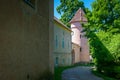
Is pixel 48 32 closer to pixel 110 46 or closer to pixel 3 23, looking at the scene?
pixel 3 23

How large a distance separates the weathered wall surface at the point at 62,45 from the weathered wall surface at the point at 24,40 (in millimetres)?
17423

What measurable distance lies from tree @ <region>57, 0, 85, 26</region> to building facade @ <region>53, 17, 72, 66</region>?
12.5 meters

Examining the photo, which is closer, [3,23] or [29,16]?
[3,23]

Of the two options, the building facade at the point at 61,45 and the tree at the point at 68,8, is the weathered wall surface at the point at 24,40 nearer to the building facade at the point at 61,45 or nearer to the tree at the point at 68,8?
the building facade at the point at 61,45

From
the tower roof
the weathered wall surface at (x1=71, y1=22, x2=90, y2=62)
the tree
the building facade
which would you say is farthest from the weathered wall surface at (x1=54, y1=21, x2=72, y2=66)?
the tree

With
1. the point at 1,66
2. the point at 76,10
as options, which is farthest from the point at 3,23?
the point at 76,10

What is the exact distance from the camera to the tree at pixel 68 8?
51.4 m

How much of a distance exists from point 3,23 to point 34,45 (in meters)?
3.67

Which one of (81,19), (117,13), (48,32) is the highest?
(81,19)

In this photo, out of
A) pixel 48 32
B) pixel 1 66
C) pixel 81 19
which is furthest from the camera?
pixel 81 19

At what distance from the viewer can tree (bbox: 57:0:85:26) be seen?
5138 centimetres

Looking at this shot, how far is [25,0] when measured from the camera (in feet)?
36.5

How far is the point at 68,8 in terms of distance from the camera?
5178cm

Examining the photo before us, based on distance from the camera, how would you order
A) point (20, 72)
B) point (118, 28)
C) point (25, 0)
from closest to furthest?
point (20, 72) → point (25, 0) → point (118, 28)
